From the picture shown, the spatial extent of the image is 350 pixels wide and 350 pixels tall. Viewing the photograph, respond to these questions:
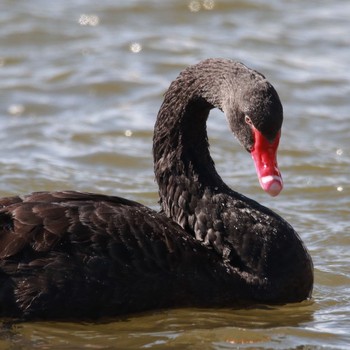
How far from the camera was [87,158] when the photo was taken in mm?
11258

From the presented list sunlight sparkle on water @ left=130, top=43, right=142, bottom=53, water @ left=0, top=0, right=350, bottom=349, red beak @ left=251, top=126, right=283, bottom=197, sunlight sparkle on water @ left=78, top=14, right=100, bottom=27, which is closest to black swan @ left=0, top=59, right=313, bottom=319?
red beak @ left=251, top=126, right=283, bottom=197

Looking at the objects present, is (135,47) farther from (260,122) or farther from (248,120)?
(260,122)

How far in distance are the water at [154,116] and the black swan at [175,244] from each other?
158mm

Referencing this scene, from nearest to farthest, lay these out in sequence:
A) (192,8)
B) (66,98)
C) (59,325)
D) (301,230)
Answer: (59,325)
(301,230)
(66,98)
(192,8)

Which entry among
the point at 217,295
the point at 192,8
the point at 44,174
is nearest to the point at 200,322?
the point at 217,295

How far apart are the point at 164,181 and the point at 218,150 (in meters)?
3.32

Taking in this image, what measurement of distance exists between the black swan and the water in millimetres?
158

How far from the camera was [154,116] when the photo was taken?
41.2ft

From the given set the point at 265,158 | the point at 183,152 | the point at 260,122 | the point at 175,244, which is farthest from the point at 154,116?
the point at 260,122

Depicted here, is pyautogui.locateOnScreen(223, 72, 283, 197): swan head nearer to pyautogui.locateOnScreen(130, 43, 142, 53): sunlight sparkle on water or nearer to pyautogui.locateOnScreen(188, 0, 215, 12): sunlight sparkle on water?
pyautogui.locateOnScreen(130, 43, 142, 53): sunlight sparkle on water

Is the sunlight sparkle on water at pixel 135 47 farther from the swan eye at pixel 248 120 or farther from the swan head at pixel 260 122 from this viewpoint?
the swan eye at pixel 248 120

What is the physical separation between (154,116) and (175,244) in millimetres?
5140

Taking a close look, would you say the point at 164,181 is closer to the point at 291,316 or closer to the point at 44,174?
the point at 291,316

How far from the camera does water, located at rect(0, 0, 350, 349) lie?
742cm
